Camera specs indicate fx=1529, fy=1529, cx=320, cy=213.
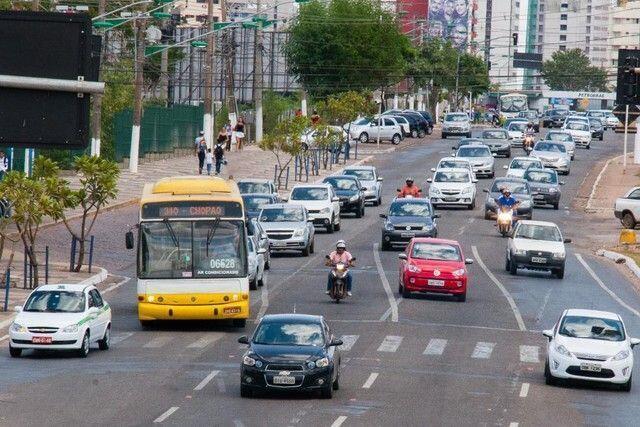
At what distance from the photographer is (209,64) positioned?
247 ft

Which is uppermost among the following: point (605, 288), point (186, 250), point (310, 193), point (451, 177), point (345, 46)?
point (345, 46)

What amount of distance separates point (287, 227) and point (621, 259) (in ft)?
40.1

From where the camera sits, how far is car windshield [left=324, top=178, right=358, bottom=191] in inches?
2446

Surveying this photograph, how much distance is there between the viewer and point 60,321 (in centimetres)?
2912

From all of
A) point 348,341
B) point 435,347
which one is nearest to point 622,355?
point 435,347

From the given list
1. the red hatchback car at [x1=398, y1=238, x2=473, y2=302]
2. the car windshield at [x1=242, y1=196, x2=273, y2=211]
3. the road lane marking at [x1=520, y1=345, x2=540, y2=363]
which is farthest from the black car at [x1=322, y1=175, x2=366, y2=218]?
the road lane marking at [x1=520, y1=345, x2=540, y2=363]

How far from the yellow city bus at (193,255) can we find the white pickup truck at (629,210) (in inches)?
1262

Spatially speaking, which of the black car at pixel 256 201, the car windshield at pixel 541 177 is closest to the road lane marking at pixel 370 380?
the black car at pixel 256 201

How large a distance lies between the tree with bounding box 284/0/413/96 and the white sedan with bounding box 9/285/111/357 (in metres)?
78.7

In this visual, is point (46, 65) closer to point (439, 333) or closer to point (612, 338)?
point (612, 338)

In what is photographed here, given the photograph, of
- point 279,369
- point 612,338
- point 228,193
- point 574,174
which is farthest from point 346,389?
point 574,174

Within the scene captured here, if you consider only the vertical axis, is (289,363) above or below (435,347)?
above

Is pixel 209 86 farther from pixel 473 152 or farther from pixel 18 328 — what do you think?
pixel 18 328

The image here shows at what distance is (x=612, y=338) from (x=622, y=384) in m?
0.86
